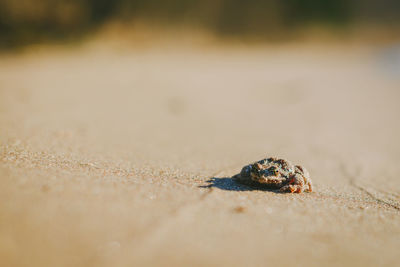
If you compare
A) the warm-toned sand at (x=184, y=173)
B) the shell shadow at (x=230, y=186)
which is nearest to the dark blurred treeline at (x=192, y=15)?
the warm-toned sand at (x=184, y=173)

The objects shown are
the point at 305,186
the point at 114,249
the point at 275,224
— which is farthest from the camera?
the point at 305,186

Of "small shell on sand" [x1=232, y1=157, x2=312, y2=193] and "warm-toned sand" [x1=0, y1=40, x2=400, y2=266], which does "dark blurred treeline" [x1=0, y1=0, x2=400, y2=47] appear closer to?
"warm-toned sand" [x1=0, y1=40, x2=400, y2=266]

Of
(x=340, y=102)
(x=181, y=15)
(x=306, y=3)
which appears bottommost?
(x=340, y=102)

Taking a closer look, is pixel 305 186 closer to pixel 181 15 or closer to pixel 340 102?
pixel 340 102

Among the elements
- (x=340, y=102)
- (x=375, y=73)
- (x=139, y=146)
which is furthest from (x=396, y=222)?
(x=375, y=73)

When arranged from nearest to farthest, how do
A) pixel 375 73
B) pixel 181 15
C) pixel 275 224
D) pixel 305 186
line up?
pixel 275 224, pixel 305 186, pixel 375 73, pixel 181 15

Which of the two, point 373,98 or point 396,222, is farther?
point 373,98

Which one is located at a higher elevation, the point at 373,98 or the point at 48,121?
the point at 373,98

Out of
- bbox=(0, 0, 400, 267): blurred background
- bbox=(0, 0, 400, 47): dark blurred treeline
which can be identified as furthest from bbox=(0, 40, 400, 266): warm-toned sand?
bbox=(0, 0, 400, 47): dark blurred treeline
